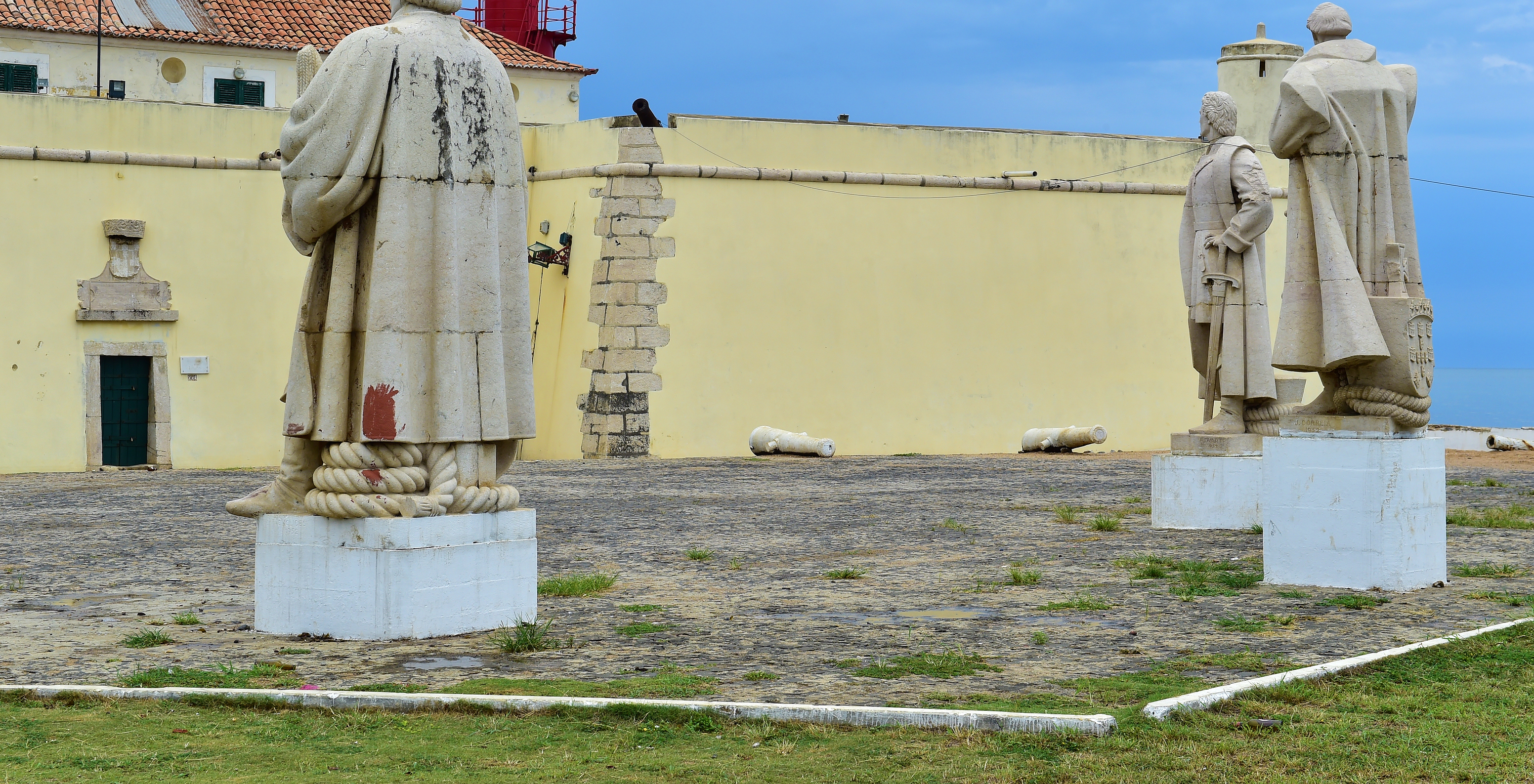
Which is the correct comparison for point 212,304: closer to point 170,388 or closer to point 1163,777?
point 170,388

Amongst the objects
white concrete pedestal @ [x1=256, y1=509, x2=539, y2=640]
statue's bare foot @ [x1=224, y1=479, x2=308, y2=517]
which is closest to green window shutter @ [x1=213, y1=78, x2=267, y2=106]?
statue's bare foot @ [x1=224, y1=479, x2=308, y2=517]

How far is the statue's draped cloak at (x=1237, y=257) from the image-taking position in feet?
36.4

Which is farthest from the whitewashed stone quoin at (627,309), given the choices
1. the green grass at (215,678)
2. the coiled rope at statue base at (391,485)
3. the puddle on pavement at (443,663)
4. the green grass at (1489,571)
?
the green grass at (215,678)

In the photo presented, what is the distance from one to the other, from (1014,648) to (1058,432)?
52.0ft

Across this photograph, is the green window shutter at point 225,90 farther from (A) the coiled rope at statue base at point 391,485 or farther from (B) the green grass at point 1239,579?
(B) the green grass at point 1239,579

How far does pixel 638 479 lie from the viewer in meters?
16.4

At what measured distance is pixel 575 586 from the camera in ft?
26.6

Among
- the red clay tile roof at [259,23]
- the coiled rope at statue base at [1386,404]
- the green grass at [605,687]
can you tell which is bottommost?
the green grass at [605,687]

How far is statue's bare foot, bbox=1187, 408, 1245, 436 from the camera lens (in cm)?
1123

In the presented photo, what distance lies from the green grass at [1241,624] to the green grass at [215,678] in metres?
3.64

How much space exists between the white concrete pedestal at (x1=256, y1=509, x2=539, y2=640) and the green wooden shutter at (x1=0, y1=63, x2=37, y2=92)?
21.7 meters

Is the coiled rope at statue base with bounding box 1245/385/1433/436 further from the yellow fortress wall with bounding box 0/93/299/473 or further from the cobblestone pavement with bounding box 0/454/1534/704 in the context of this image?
the yellow fortress wall with bounding box 0/93/299/473

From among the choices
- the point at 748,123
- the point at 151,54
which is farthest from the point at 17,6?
the point at 748,123

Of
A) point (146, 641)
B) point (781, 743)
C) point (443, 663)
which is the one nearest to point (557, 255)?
point (146, 641)
